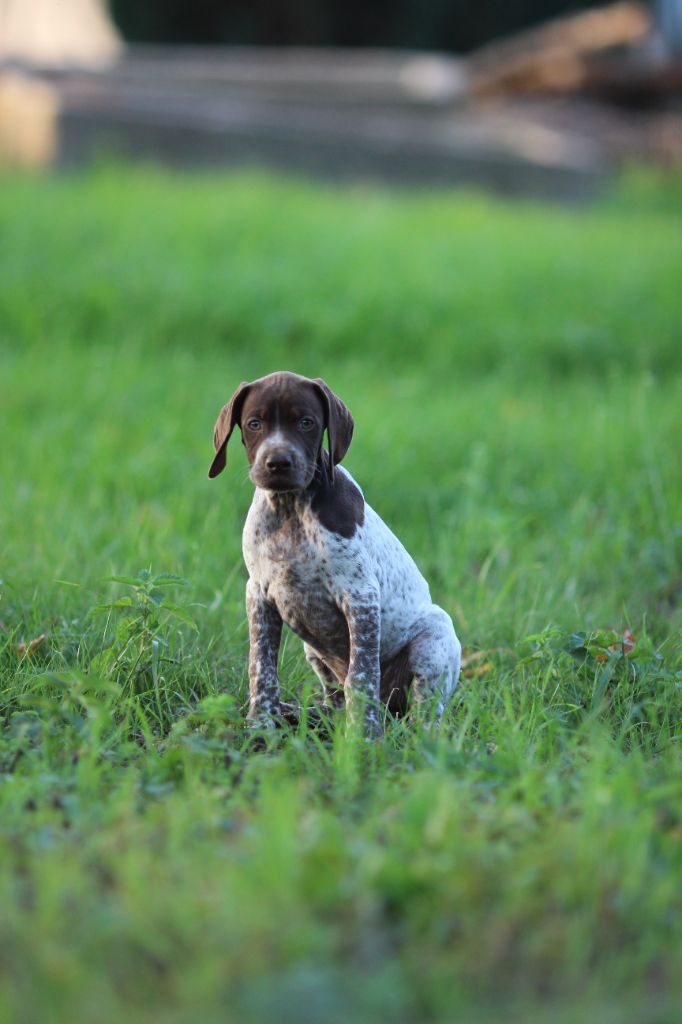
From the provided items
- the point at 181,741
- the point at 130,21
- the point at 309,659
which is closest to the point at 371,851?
the point at 181,741

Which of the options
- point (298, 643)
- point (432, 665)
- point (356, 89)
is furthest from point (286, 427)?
point (356, 89)

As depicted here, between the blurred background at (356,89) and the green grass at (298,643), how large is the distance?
3.88 meters

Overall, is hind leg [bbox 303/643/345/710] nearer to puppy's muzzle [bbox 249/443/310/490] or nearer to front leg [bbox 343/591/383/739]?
front leg [bbox 343/591/383/739]

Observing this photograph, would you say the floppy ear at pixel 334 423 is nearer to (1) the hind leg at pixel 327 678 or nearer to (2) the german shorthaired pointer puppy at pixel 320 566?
(2) the german shorthaired pointer puppy at pixel 320 566

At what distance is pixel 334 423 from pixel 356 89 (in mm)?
17621

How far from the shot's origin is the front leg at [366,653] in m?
3.86

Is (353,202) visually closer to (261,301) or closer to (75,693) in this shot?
(261,301)

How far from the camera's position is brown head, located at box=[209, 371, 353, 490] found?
3.63 m

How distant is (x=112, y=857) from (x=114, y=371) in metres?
5.90

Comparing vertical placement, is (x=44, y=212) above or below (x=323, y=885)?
above

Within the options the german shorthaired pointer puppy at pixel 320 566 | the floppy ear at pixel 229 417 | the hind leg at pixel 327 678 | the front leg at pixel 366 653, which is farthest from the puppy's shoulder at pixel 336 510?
the hind leg at pixel 327 678

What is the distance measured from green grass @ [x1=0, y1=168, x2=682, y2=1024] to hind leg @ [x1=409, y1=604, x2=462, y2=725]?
0.12 metres

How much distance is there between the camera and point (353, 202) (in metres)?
13.1

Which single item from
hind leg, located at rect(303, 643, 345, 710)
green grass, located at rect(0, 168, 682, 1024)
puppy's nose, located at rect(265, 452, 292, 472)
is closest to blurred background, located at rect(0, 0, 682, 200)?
green grass, located at rect(0, 168, 682, 1024)
